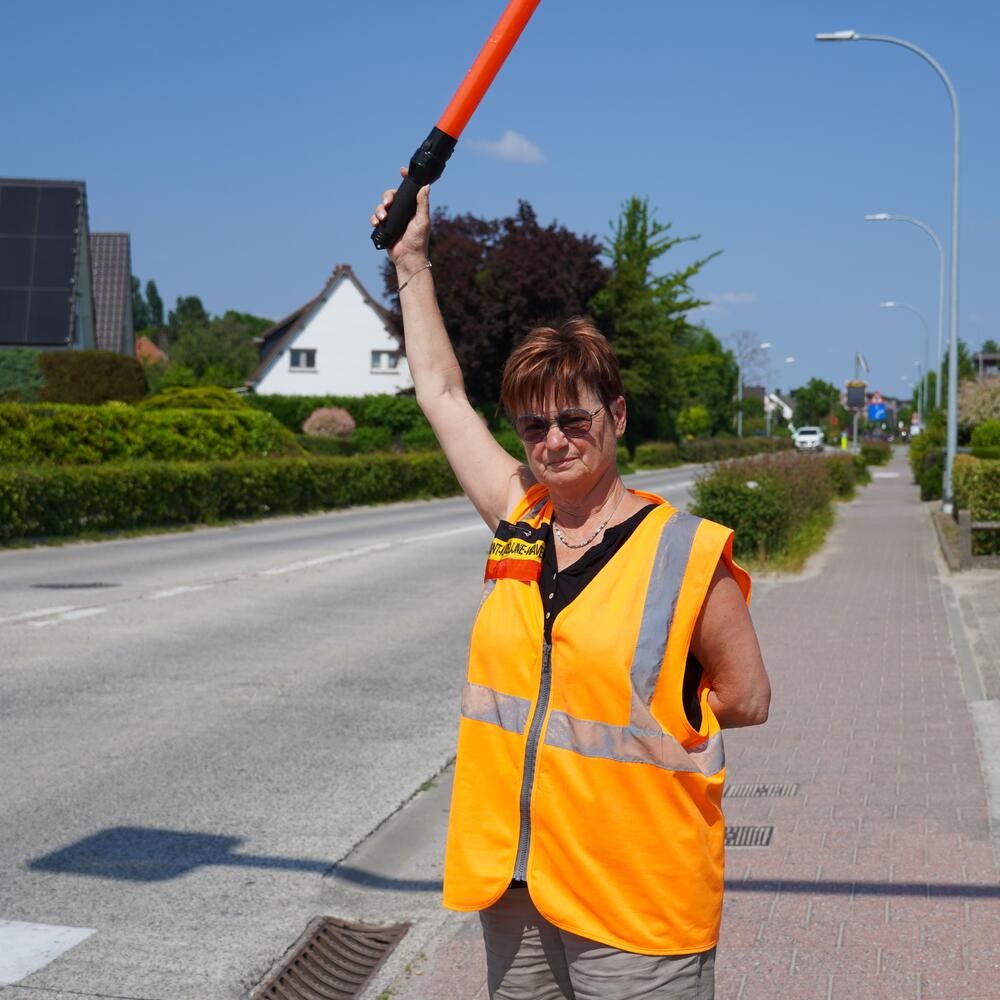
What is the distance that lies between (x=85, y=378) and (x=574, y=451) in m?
38.1

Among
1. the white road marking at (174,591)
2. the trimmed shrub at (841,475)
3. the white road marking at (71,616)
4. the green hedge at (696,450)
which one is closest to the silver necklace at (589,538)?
the white road marking at (71,616)

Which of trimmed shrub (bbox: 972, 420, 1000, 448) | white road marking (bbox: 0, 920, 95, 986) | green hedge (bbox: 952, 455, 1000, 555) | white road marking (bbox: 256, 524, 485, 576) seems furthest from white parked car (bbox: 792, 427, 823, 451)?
white road marking (bbox: 0, 920, 95, 986)

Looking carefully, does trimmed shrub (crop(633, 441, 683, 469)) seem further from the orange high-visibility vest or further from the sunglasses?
the orange high-visibility vest

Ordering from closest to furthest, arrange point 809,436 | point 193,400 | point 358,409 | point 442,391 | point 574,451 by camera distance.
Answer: point 574,451 → point 442,391 → point 193,400 → point 358,409 → point 809,436

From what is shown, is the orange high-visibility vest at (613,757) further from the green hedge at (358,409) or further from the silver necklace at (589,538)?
the green hedge at (358,409)

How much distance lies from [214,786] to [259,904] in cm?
162

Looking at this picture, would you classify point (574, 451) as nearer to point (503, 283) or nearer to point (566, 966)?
point (566, 966)

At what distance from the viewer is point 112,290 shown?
190ft

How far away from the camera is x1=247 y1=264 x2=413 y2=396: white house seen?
238 ft

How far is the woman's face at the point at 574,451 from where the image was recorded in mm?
2602

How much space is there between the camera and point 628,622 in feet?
7.80

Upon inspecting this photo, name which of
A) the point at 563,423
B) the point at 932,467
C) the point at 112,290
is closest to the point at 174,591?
the point at 563,423

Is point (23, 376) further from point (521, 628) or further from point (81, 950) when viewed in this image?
point (521, 628)

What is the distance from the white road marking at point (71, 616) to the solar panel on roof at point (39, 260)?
33.2 metres
